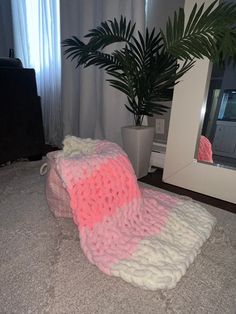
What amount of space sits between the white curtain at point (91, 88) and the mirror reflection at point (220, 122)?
0.58m

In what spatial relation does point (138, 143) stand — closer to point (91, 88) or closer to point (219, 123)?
point (219, 123)

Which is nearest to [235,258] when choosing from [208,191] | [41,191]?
[208,191]

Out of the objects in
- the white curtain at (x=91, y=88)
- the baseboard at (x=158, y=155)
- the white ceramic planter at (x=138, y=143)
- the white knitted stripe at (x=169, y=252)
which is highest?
the white curtain at (x=91, y=88)

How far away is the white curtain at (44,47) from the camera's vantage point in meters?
2.04

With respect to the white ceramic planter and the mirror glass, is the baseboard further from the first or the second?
the mirror glass

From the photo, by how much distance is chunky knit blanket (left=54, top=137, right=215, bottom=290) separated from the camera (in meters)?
0.74

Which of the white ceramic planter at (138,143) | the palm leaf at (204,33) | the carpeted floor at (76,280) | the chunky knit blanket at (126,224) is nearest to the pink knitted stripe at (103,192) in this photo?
the chunky knit blanket at (126,224)

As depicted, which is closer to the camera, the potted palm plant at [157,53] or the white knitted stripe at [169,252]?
the white knitted stripe at [169,252]

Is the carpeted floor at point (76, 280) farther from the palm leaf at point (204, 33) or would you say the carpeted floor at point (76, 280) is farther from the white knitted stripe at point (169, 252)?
the palm leaf at point (204, 33)

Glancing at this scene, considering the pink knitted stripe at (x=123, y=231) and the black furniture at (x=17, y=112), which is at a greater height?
the black furniture at (x=17, y=112)

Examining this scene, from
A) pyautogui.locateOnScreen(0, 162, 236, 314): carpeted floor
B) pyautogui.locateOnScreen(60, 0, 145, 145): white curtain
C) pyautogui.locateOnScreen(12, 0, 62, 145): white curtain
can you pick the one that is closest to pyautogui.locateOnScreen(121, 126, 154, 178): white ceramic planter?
pyautogui.locateOnScreen(60, 0, 145, 145): white curtain

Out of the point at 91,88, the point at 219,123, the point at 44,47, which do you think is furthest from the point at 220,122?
the point at 44,47

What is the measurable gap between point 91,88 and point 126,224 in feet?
4.19

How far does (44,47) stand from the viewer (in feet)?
7.02
